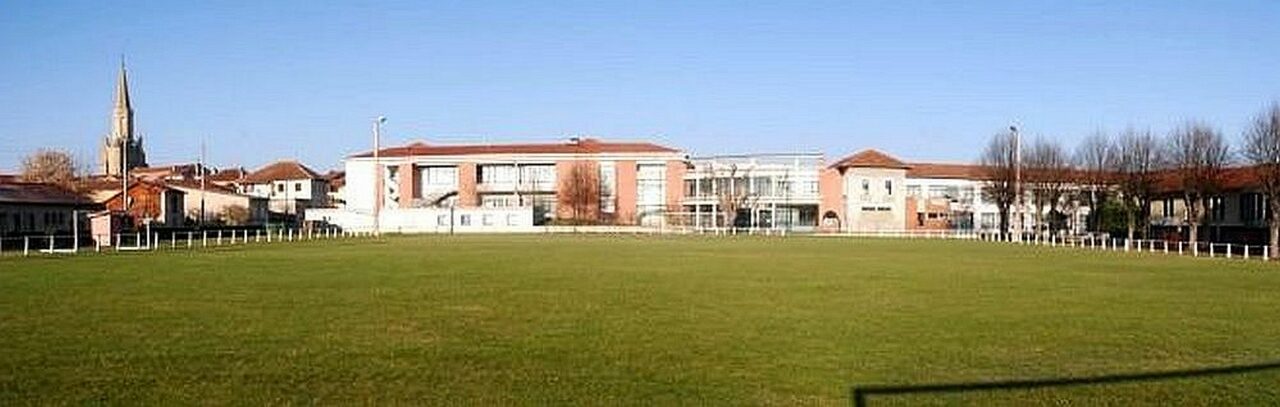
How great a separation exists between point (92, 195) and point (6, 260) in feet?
242

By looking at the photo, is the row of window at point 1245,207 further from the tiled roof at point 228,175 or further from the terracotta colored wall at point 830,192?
the tiled roof at point 228,175

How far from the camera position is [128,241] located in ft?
→ 203

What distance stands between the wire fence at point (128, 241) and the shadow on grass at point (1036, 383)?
42435 mm

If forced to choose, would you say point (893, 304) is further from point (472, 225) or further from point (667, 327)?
point (472, 225)

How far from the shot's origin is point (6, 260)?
1607 inches

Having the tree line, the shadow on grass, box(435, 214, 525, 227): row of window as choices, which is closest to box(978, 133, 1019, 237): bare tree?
the tree line

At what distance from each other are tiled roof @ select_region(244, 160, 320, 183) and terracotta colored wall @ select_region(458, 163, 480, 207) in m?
27.7

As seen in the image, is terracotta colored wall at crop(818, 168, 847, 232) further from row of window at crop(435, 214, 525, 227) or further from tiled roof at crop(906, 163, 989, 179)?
row of window at crop(435, 214, 525, 227)

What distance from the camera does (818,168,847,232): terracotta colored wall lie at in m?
126

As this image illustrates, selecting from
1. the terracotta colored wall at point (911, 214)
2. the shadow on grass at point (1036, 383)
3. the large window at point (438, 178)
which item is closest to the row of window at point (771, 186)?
the terracotta colored wall at point (911, 214)

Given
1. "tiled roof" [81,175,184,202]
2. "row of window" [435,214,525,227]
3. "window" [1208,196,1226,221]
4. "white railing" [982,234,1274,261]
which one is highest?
"tiled roof" [81,175,184,202]

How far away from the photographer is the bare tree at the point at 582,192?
12588 cm

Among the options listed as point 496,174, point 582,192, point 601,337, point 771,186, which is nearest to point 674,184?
point 771,186

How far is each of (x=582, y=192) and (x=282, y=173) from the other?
45.6 meters
